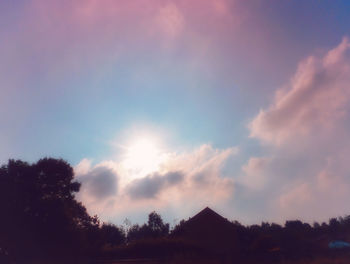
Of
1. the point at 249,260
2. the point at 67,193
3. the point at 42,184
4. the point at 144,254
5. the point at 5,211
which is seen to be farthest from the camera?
the point at 67,193

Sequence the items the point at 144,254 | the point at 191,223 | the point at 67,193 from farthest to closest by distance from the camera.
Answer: the point at 191,223, the point at 67,193, the point at 144,254

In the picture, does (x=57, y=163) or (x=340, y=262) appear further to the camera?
(x=57, y=163)

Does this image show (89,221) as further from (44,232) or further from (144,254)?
(144,254)

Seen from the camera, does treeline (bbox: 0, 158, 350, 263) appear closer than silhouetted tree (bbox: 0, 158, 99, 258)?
Yes

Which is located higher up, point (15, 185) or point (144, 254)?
point (15, 185)

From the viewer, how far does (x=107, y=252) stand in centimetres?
3161

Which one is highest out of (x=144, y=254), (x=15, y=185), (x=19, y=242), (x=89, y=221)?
(x=15, y=185)

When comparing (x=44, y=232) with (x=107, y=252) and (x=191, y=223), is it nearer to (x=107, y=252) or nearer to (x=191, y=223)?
(x=107, y=252)

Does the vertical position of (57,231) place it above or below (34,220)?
below

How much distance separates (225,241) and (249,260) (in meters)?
26.0

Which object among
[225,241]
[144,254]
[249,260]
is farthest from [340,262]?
[225,241]

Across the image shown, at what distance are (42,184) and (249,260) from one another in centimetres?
2803

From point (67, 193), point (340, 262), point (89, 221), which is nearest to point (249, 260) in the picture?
point (340, 262)

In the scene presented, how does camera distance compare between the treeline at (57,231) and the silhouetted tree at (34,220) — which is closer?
the treeline at (57,231)
